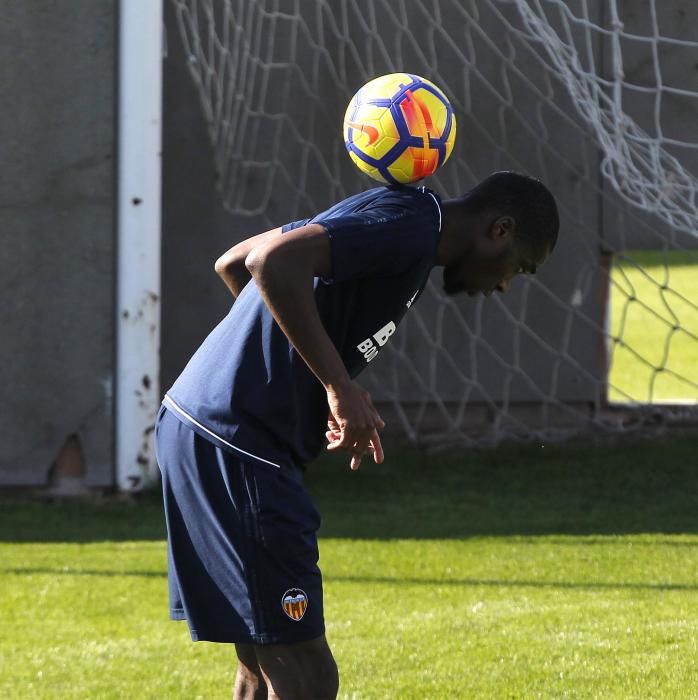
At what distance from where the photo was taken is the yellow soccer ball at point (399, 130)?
3.53 meters

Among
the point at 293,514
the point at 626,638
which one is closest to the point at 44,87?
the point at 626,638

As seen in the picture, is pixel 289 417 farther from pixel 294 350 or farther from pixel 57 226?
pixel 57 226

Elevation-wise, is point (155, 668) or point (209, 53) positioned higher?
point (209, 53)

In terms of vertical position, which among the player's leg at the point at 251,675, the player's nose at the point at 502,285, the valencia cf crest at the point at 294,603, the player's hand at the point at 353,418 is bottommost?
the player's leg at the point at 251,675

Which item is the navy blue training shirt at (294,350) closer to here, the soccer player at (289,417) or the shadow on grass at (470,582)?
the soccer player at (289,417)

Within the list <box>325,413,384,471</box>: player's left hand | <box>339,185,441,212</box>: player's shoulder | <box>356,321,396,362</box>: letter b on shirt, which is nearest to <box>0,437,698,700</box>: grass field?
<box>325,413,384,471</box>: player's left hand

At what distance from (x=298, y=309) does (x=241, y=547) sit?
0.61 metres

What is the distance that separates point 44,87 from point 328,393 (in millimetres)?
5144

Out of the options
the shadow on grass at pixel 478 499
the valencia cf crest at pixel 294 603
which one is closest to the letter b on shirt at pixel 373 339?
the valencia cf crest at pixel 294 603

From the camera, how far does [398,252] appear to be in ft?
10.2

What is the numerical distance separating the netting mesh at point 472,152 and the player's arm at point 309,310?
18.0ft

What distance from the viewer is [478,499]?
24.8 ft

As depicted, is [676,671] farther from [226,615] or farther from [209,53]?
[209,53]

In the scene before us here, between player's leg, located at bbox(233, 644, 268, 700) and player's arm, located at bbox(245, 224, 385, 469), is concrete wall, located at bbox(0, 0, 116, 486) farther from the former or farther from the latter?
player's arm, located at bbox(245, 224, 385, 469)
